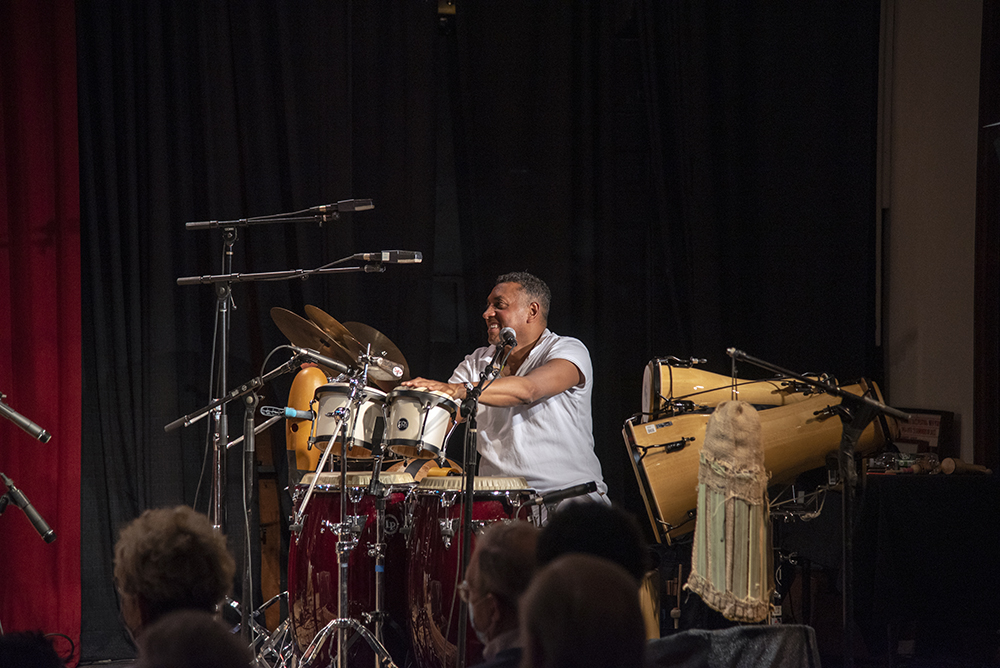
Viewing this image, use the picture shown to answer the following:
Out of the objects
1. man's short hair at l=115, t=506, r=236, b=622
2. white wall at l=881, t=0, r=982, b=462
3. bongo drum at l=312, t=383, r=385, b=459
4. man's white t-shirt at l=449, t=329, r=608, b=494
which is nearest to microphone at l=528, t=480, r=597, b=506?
man's white t-shirt at l=449, t=329, r=608, b=494

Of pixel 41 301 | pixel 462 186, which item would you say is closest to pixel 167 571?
pixel 41 301

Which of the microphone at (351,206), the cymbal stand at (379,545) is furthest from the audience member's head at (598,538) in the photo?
the microphone at (351,206)

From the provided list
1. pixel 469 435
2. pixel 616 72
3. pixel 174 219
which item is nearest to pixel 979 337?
pixel 616 72

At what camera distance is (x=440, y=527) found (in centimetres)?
360

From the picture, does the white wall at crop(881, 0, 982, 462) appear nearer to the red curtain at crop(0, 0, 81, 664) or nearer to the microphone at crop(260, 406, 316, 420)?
the microphone at crop(260, 406, 316, 420)

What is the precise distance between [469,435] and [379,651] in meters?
1.02

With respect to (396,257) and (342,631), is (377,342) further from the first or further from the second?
(342,631)

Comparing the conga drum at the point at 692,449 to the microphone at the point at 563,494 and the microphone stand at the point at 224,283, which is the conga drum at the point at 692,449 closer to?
the microphone at the point at 563,494

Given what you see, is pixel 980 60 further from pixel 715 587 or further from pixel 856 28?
pixel 715 587

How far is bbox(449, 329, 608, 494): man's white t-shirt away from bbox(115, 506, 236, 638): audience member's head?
2438 mm

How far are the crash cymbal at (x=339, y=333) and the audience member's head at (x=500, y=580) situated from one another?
2.07 metres

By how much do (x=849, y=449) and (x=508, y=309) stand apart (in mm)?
1618

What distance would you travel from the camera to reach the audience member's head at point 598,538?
179 cm

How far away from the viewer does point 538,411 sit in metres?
4.21
